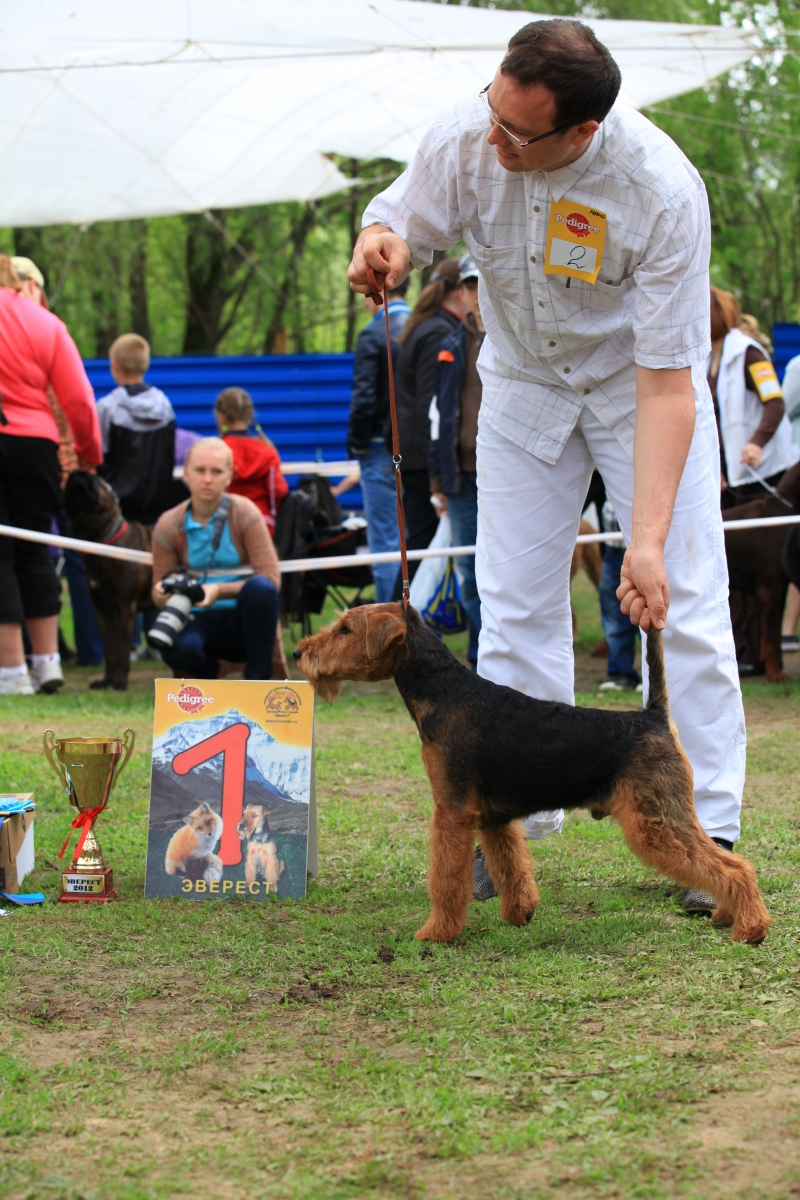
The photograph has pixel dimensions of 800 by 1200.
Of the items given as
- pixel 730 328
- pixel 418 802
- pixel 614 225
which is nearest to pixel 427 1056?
pixel 614 225

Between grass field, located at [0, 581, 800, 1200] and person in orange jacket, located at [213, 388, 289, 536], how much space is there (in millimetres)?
4648

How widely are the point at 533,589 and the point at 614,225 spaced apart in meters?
1.02

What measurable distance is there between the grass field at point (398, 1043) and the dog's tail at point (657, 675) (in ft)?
1.91

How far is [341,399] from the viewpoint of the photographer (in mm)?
14203

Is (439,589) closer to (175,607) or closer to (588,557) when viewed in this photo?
(588,557)

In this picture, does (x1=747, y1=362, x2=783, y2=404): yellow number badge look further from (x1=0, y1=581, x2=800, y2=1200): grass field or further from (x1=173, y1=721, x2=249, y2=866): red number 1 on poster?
(x1=173, y1=721, x2=249, y2=866): red number 1 on poster

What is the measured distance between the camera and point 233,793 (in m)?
3.32

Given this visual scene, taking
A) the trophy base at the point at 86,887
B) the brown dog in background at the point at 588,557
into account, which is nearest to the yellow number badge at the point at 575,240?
the trophy base at the point at 86,887

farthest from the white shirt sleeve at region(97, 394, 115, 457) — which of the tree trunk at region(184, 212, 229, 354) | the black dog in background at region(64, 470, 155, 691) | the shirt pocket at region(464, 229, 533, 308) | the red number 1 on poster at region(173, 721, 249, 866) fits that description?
the tree trunk at region(184, 212, 229, 354)

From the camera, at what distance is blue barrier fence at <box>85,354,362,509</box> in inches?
558

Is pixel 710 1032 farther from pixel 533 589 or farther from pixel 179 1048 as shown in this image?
pixel 533 589

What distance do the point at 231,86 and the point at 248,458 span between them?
3860 millimetres

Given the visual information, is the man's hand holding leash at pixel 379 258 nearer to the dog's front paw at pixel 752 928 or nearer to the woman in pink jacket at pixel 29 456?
the dog's front paw at pixel 752 928

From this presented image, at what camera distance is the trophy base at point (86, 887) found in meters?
3.27
